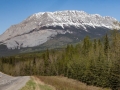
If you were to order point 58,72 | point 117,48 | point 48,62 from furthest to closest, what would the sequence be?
point 48,62
point 58,72
point 117,48

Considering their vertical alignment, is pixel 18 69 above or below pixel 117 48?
below

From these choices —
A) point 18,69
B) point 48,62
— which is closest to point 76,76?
point 48,62

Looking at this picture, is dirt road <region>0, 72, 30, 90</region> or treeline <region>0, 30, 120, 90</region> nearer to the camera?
dirt road <region>0, 72, 30, 90</region>

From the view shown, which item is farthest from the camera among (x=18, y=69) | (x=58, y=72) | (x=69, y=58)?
(x=18, y=69)

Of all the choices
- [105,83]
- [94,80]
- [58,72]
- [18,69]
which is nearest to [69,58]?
[58,72]

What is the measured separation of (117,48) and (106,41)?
41.9 meters

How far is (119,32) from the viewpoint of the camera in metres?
58.7

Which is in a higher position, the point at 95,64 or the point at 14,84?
the point at 95,64

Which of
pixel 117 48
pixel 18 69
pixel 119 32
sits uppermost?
pixel 119 32

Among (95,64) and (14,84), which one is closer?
(14,84)

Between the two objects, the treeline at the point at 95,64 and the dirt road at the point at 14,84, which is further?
the treeline at the point at 95,64

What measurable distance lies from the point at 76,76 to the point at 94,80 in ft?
73.5

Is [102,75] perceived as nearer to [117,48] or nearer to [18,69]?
[117,48]

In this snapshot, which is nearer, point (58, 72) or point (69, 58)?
point (69, 58)
